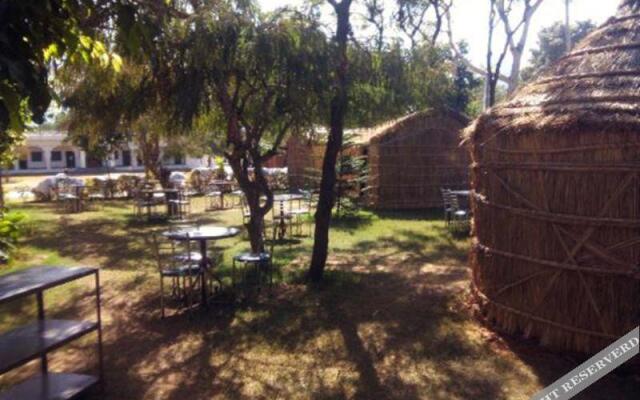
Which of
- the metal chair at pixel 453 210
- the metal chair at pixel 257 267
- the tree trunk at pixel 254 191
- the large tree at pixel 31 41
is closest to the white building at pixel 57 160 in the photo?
the metal chair at pixel 453 210

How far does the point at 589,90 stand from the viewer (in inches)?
229

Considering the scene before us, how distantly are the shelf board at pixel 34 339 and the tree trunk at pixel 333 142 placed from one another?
4177 millimetres

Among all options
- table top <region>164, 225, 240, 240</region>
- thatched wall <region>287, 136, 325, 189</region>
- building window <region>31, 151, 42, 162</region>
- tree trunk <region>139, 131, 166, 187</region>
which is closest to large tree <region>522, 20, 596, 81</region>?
thatched wall <region>287, 136, 325, 189</region>

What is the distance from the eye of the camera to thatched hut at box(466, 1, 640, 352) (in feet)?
17.5

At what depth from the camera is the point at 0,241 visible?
9.31 metres

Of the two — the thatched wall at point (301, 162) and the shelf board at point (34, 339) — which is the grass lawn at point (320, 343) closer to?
the shelf board at point (34, 339)

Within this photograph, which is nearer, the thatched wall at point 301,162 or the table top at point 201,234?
the table top at point 201,234

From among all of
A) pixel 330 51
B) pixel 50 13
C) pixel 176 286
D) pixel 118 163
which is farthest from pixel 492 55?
pixel 118 163

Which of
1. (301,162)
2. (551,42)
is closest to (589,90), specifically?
(301,162)

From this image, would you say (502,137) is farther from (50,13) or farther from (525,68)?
(525,68)

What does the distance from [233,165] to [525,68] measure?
34821 mm

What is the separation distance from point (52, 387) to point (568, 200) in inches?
205

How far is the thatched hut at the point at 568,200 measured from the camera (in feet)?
17.5

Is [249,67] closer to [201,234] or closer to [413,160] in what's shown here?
[201,234]
